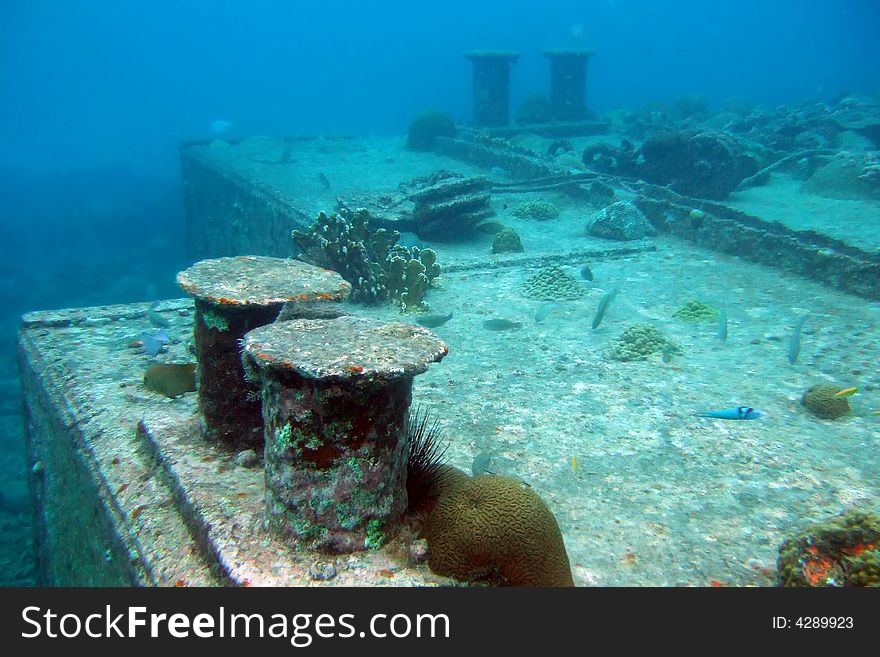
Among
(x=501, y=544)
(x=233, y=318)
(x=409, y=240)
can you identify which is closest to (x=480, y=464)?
(x=501, y=544)

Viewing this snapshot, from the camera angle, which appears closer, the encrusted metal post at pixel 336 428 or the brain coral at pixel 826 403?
the encrusted metal post at pixel 336 428

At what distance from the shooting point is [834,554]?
3.14 metres

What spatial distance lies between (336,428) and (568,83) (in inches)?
875

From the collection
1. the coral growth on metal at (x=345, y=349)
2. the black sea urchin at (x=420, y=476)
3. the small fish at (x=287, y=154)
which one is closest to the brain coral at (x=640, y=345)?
the black sea urchin at (x=420, y=476)

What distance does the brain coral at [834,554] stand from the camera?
3.04 metres

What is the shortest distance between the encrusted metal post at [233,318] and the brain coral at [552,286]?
4.82 m

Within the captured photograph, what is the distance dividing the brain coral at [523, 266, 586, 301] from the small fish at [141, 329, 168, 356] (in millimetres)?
4815

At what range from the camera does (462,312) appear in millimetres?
8016

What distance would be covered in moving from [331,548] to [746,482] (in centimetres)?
308

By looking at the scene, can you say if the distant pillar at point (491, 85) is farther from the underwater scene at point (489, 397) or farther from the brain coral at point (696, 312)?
the brain coral at point (696, 312)


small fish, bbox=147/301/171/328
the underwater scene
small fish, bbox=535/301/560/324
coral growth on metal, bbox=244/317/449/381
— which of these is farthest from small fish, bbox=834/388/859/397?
small fish, bbox=147/301/171/328

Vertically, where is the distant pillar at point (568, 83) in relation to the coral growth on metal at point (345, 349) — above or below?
above

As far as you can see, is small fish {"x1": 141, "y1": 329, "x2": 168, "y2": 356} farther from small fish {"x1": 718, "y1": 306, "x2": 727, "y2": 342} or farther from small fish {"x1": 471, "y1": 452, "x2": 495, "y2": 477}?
small fish {"x1": 718, "y1": 306, "x2": 727, "y2": 342}
